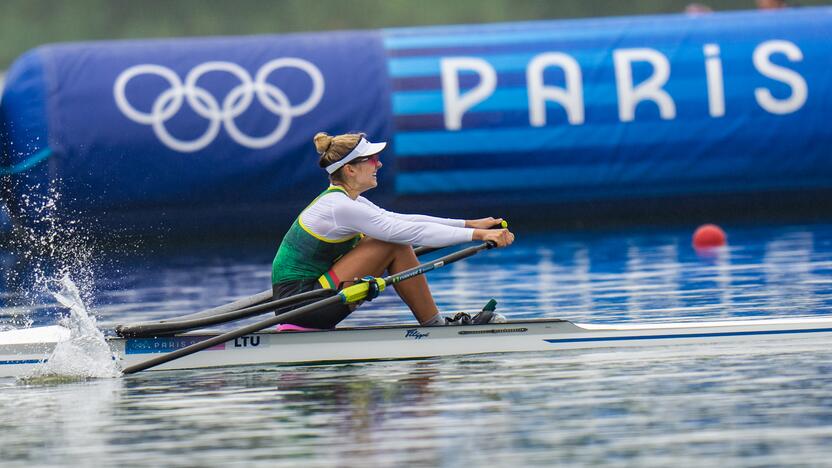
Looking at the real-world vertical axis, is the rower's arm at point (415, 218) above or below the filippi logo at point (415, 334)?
above

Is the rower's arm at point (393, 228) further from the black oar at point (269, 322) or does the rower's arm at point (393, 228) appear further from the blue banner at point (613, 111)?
the blue banner at point (613, 111)

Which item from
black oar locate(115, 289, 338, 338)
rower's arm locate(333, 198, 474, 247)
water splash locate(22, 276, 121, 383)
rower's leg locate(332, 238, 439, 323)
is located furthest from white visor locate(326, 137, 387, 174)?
water splash locate(22, 276, 121, 383)

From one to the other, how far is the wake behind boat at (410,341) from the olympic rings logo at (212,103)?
9266mm

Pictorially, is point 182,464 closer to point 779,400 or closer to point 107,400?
point 107,400

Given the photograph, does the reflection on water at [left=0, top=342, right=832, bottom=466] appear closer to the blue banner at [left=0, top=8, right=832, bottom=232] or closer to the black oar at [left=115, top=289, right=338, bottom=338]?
the black oar at [left=115, top=289, right=338, bottom=338]

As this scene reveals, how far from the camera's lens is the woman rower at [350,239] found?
923 cm

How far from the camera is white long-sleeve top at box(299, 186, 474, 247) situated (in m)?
9.20

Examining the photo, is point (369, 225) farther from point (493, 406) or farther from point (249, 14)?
point (249, 14)

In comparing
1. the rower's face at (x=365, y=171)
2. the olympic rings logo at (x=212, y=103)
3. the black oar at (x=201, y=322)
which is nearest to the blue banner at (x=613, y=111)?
the olympic rings logo at (x=212, y=103)

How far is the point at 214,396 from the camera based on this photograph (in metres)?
8.05

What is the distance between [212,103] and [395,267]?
9363mm

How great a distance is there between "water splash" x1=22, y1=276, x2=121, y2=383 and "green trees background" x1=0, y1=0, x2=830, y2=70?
3417cm

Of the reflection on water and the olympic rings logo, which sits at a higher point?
the olympic rings logo

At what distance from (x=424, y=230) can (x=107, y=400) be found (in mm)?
2104
